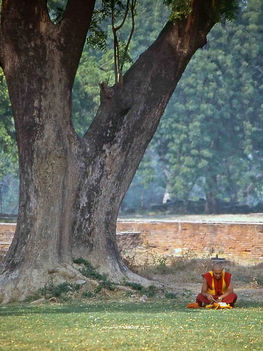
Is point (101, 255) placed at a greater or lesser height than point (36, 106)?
lesser

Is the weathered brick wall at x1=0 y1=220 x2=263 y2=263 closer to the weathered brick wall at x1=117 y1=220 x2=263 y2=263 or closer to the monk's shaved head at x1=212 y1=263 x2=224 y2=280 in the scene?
the weathered brick wall at x1=117 y1=220 x2=263 y2=263

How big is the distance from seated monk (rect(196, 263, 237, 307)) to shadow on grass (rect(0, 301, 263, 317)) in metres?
0.26

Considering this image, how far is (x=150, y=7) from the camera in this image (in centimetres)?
5722

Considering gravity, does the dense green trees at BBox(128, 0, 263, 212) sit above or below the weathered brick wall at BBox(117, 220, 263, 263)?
above

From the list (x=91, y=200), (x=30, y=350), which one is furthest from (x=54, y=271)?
(x=30, y=350)

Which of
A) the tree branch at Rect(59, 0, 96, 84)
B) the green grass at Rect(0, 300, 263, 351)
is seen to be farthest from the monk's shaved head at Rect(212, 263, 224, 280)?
the tree branch at Rect(59, 0, 96, 84)

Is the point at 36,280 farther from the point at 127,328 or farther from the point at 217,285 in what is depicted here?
the point at 127,328

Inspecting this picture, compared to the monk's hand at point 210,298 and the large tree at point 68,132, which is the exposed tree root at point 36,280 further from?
the monk's hand at point 210,298

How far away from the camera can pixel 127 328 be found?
37.6 ft

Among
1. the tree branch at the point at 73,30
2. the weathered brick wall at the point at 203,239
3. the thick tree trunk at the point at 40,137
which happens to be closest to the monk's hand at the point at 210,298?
the thick tree trunk at the point at 40,137

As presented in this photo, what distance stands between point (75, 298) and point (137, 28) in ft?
141

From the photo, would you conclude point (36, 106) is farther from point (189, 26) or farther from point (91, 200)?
point (189, 26)

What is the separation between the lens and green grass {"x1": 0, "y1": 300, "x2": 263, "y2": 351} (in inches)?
398

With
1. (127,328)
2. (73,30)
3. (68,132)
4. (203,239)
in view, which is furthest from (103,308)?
(203,239)
